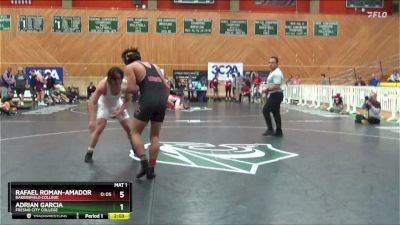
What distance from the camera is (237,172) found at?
6547 mm

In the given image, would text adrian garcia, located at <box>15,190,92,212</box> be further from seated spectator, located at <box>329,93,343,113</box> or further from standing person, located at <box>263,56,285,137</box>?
seated spectator, located at <box>329,93,343,113</box>

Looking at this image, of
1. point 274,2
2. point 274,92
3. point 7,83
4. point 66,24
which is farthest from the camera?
point 274,2

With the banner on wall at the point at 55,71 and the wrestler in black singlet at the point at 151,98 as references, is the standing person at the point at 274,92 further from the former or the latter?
the banner on wall at the point at 55,71

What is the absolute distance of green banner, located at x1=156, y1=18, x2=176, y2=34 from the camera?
32594mm

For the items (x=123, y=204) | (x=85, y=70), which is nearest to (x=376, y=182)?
(x=123, y=204)

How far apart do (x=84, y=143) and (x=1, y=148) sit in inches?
60.1

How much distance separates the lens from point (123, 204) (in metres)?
3.19

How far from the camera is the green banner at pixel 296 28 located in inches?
1305

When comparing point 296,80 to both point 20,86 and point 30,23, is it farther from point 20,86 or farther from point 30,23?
point 30,23

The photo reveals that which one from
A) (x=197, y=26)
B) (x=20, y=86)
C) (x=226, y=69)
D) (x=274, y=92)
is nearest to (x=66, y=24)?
(x=197, y=26)

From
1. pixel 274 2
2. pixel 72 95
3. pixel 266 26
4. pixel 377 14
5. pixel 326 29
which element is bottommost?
pixel 72 95

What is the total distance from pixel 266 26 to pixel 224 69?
3938 mm

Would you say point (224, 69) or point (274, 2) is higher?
point (274, 2)

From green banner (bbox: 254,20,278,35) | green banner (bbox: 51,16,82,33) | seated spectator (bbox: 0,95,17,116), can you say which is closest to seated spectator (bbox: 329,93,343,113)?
seated spectator (bbox: 0,95,17,116)
